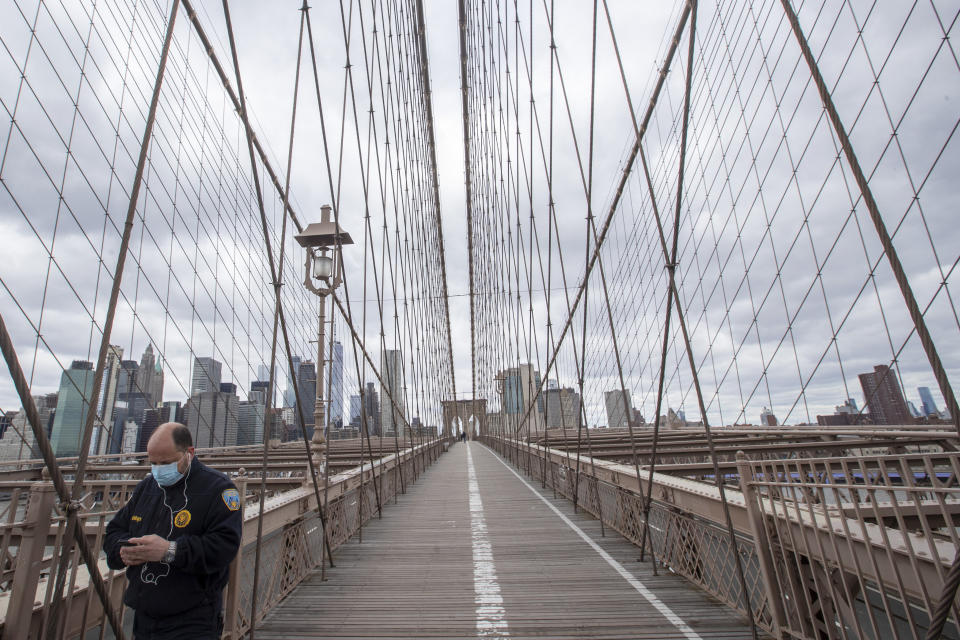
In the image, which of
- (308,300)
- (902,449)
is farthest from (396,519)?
(308,300)

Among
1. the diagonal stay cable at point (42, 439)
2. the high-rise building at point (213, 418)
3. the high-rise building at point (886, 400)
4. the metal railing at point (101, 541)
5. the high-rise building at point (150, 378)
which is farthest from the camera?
the high-rise building at point (213, 418)

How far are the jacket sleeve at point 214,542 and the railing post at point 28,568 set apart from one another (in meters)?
0.48

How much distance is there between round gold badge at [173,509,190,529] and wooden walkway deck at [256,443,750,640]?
1.71 m

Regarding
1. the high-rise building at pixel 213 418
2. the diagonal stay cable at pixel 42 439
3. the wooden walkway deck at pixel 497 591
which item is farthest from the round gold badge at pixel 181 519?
the high-rise building at pixel 213 418

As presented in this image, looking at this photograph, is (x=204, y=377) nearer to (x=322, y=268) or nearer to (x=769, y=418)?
(x=322, y=268)

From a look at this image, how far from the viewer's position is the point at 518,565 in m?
4.27

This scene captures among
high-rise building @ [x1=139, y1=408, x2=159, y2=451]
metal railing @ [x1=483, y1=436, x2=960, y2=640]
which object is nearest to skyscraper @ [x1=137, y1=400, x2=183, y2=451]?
high-rise building @ [x1=139, y1=408, x2=159, y2=451]

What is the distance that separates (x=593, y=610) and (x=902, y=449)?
5.85 metres

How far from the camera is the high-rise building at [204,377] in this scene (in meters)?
9.12

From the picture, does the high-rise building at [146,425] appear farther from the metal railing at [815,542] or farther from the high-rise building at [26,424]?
the metal railing at [815,542]

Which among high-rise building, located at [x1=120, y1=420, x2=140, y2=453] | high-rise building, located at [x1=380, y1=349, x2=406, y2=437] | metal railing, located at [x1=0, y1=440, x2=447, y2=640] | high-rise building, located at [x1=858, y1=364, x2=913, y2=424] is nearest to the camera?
metal railing, located at [x1=0, y1=440, x2=447, y2=640]

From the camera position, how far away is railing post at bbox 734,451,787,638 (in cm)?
263

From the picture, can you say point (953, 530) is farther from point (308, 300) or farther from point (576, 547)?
point (308, 300)

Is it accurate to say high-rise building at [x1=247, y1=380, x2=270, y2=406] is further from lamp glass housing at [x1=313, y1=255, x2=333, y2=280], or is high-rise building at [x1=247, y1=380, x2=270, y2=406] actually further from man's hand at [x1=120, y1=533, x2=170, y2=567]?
man's hand at [x1=120, y1=533, x2=170, y2=567]
